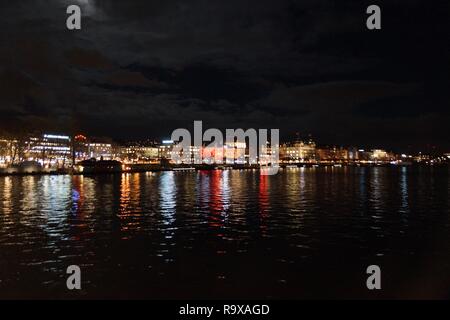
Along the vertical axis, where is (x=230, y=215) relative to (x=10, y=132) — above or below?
below

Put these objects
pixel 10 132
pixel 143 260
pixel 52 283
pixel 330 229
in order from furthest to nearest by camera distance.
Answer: pixel 10 132 < pixel 330 229 < pixel 143 260 < pixel 52 283

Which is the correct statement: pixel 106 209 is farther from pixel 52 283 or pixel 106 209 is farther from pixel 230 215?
pixel 52 283

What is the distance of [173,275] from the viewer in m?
16.3

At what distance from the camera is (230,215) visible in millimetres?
32406
